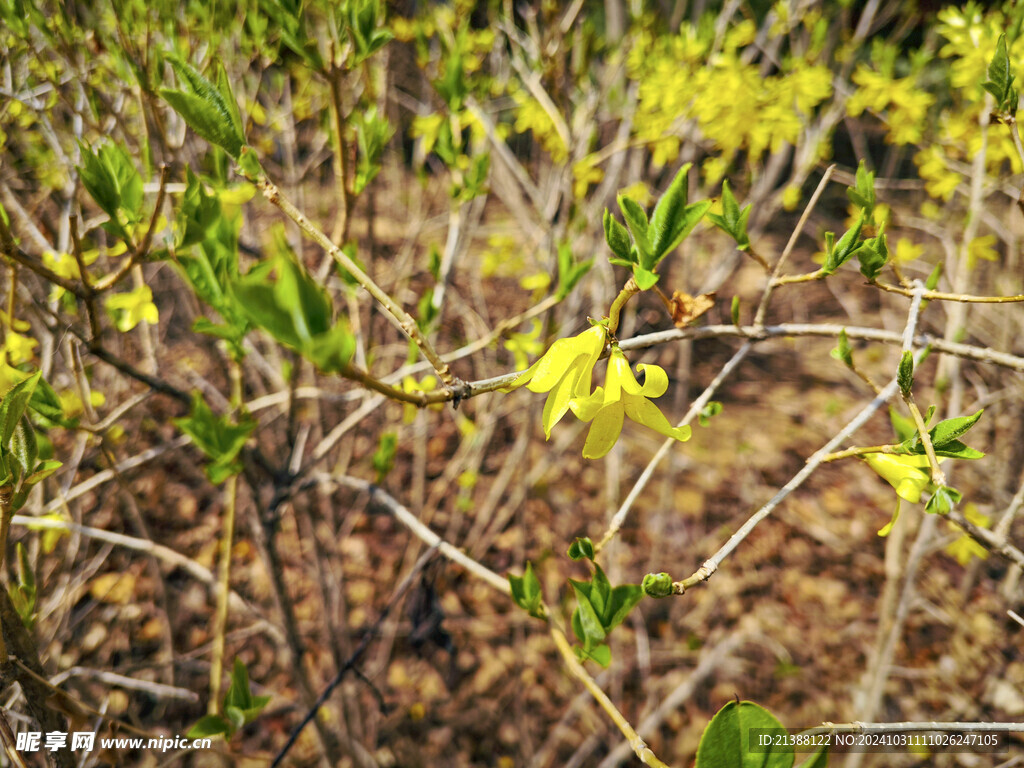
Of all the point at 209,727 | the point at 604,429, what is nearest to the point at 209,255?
the point at 604,429

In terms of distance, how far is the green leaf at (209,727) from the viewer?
85 cm

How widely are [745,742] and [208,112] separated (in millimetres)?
885

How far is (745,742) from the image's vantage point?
0.54 meters

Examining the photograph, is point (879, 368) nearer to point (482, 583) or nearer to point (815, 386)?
point (815, 386)

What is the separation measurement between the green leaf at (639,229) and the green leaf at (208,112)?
458 mm

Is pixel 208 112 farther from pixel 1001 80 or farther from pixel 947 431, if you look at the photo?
pixel 1001 80

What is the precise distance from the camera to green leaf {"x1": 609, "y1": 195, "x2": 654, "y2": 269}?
1.88 feet

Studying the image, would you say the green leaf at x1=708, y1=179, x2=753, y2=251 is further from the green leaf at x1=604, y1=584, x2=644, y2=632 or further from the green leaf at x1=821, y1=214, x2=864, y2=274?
the green leaf at x1=604, y1=584, x2=644, y2=632

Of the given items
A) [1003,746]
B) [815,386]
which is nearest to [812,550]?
[1003,746]

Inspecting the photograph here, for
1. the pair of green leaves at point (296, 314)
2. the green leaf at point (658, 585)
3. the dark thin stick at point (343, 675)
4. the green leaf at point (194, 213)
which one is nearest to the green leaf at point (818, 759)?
the green leaf at point (658, 585)

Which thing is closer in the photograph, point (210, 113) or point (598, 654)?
point (210, 113)

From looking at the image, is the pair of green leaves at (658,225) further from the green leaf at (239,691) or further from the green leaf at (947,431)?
the green leaf at (239,691)

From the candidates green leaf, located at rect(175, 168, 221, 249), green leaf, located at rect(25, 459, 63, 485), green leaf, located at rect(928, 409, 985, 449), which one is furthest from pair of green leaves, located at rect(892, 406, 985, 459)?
green leaf, located at rect(25, 459, 63, 485)

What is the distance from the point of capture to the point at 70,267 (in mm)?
1157
